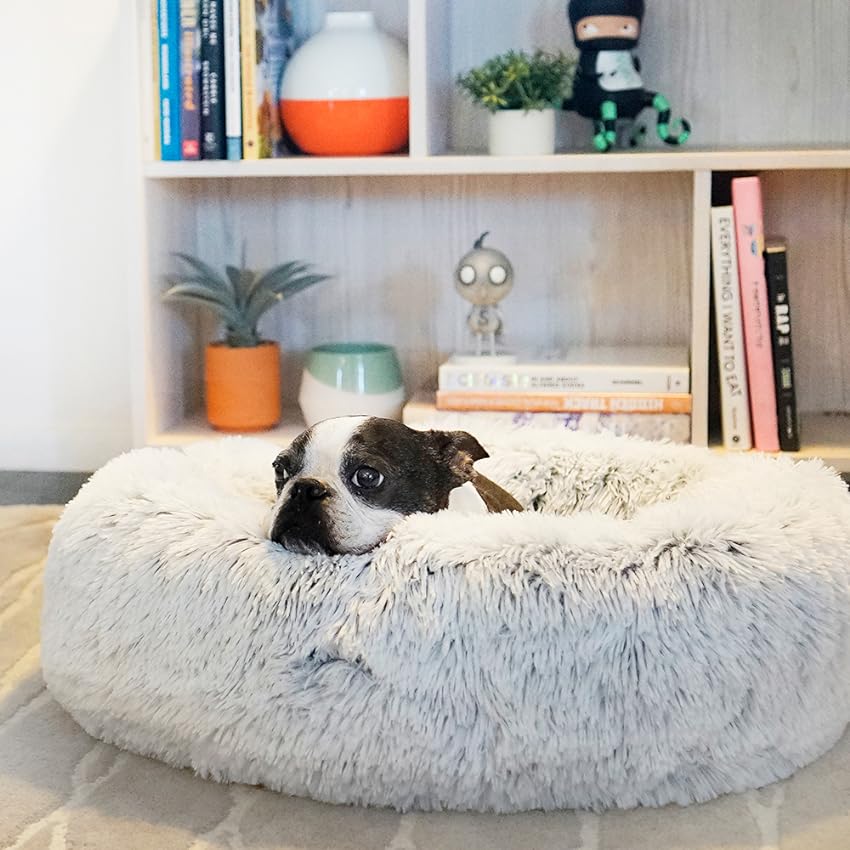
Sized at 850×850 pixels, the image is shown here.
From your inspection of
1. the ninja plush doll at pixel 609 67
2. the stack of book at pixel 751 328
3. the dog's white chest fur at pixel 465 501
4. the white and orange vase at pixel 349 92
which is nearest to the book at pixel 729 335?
the stack of book at pixel 751 328

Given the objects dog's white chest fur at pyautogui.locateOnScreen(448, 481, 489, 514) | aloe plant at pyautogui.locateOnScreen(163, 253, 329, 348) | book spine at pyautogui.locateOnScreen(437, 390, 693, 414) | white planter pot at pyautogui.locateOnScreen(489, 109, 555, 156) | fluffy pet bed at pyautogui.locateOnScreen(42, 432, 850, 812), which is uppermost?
white planter pot at pyautogui.locateOnScreen(489, 109, 555, 156)

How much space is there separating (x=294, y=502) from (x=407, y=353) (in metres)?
1.00

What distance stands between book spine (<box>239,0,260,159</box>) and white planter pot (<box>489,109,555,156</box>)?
364 mm

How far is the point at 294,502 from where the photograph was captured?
1.25 m

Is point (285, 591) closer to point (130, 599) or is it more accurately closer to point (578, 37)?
point (130, 599)

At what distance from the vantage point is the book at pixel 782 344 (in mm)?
1860

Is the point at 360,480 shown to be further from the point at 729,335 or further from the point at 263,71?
the point at 263,71

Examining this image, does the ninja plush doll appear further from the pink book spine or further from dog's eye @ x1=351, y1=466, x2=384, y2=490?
dog's eye @ x1=351, y1=466, x2=384, y2=490

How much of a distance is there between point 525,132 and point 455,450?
66 centimetres

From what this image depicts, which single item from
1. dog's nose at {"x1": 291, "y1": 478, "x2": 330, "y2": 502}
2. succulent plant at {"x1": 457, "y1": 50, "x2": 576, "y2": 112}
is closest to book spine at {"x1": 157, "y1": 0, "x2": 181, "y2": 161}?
succulent plant at {"x1": 457, "y1": 50, "x2": 576, "y2": 112}

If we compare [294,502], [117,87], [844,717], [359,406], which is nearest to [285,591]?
[294,502]

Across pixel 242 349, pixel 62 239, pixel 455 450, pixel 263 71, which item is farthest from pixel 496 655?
pixel 62 239

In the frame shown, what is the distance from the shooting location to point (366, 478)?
132 centimetres

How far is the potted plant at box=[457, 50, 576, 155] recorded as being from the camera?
189cm
